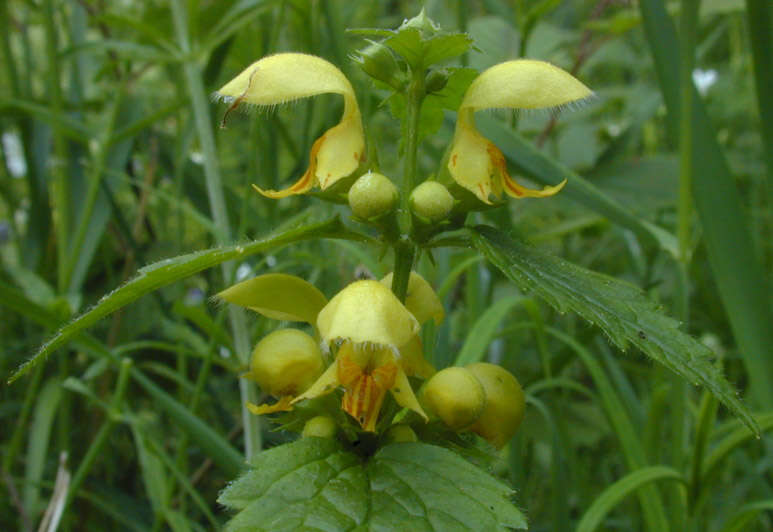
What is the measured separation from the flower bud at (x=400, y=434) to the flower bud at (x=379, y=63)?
27 cm

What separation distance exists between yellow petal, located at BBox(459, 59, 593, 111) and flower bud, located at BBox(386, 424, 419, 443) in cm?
25

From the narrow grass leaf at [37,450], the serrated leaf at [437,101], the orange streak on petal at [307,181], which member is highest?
the serrated leaf at [437,101]

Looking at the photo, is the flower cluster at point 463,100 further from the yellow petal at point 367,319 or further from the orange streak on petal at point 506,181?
the yellow petal at point 367,319

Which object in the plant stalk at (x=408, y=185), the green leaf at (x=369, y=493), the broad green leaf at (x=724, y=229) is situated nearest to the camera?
the green leaf at (x=369, y=493)

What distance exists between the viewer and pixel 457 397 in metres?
0.62

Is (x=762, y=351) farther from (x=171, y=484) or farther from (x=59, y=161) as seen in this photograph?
(x=59, y=161)

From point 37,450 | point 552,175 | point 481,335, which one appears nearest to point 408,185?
point 481,335

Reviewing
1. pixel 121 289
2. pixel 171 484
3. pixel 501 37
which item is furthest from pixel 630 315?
pixel 501 37

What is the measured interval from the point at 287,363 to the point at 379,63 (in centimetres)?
24

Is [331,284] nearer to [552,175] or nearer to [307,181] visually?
[552,175]

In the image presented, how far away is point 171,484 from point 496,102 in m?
0.73

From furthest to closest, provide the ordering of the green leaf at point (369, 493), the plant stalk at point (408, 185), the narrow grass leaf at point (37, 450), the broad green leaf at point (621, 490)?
the narrow grass leaf at point (37, 450) < the broad green leaf at point (621, 490) < the plant stalk at point (408, 185) < the green leaf at point (369, 493)

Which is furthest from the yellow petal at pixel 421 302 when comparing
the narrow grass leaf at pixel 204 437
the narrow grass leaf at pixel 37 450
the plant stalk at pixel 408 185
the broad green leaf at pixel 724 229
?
the narrow grass leaf at pixel 37 450

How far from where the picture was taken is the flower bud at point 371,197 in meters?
0.62
